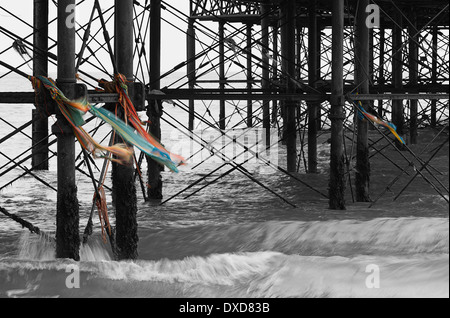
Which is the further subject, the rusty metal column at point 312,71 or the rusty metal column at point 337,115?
the rusty metal column at point 312,71

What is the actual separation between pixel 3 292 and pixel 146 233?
335 cm

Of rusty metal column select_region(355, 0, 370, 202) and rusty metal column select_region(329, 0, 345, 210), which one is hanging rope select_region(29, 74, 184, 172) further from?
rusty metal column select_region(355, 0, 370, 202)

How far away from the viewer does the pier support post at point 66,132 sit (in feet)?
28.9

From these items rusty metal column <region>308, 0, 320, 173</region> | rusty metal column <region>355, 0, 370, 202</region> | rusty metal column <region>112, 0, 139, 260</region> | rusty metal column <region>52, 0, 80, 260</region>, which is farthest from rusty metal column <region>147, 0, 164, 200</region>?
rusty metal column <region>52, 0, 80, 260</region>

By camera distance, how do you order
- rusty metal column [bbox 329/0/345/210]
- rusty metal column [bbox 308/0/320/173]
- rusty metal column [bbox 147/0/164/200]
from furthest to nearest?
1. rusty metal column [bbox 308/0/320/173]
2. rusty metal column [bbox 147/0/164/200]
3. rusty metal column [bbox 329/0/345/210]

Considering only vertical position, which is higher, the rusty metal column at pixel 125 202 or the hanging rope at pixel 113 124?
the hanging rope at pixel 113 124

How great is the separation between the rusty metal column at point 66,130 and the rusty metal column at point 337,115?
5.05 metres

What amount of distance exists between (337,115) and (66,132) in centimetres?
531

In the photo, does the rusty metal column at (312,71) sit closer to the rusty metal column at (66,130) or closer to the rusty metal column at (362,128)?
the rusty metal column at (362,128)

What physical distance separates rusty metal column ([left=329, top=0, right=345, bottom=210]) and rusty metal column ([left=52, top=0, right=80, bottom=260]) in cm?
505

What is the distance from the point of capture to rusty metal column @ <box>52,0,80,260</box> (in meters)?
8.80

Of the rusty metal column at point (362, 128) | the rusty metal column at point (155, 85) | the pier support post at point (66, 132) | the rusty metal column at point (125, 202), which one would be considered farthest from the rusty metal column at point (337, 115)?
the pier support post at point (66, 132)
